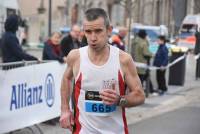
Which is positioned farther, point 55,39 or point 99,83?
point 55,39

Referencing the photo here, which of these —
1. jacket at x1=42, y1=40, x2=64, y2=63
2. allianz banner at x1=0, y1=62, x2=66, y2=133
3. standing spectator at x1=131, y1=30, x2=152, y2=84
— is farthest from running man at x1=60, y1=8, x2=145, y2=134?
standing spectator at x1=131, y1=30, x2=152, y2=84

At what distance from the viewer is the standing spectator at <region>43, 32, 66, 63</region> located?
35.5 feet

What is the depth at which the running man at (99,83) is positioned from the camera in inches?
160

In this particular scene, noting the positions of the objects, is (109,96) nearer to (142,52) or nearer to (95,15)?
(95,15)

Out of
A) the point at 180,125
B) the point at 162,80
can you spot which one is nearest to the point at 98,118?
the point at 180,125

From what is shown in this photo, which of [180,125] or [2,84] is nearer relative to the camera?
[2,84]

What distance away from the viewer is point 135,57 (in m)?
14.6

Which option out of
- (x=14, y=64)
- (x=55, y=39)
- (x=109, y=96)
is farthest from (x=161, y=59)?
(x=109, y=96)

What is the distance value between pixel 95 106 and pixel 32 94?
4942 mm

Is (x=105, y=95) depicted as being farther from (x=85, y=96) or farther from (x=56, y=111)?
(x=56, y=111)

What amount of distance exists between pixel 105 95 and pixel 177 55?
46.2 ft

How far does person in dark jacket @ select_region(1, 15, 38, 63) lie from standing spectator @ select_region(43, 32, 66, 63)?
1.09m

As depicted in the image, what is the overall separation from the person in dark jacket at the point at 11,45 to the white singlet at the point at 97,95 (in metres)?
5.46

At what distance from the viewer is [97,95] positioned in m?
4.17
